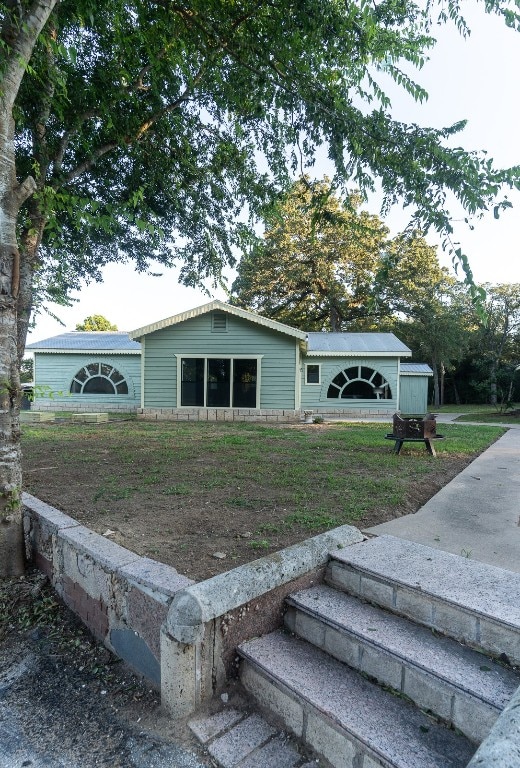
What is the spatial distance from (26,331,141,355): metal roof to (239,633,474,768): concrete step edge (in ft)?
50.7

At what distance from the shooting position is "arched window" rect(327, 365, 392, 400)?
1612 centimetres

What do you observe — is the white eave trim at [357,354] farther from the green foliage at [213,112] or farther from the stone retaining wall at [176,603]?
the stone retaining wall at [176,603]

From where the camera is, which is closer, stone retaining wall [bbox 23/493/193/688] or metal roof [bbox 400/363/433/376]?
stone retaining wall [bbox 23/493/193/688]

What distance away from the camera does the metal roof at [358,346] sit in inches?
622

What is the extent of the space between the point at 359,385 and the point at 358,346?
1.64 metres

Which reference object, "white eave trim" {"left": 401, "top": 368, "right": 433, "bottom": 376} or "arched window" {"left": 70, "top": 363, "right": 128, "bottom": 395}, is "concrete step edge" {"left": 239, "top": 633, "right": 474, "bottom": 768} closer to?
"arched window" {"left": 70, "top": 363, "right": 128, "bottom": 395}

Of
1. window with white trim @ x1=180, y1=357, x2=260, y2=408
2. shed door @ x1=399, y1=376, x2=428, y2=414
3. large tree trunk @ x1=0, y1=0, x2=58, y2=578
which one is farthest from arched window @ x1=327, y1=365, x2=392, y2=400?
large tree trunk @ x1=0, y1=0, x2=58, y2=578

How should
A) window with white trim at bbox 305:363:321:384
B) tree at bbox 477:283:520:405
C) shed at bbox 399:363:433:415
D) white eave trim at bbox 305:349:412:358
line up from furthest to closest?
tree at bbox 477:283:520:405, shed at bbox 399:363:433:415, window with white trim at bbox 305:363:321:384, white eave trim at bbox 305:349:412:358

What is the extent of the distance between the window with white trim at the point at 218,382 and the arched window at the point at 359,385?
462 centimetres

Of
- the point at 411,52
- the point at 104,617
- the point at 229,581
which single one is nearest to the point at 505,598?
the point at 229,581

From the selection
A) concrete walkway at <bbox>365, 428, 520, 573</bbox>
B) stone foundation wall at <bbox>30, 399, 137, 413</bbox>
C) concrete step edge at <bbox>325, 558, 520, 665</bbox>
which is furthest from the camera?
stone foundation wall at <bbox>30, 399, 137, 413</bbox>

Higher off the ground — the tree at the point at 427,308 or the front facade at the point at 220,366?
the tree at the point at 427,308

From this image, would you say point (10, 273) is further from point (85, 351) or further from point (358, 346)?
point (358, 346)

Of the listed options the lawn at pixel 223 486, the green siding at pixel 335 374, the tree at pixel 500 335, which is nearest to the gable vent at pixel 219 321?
the green siding at pixel 335 374
